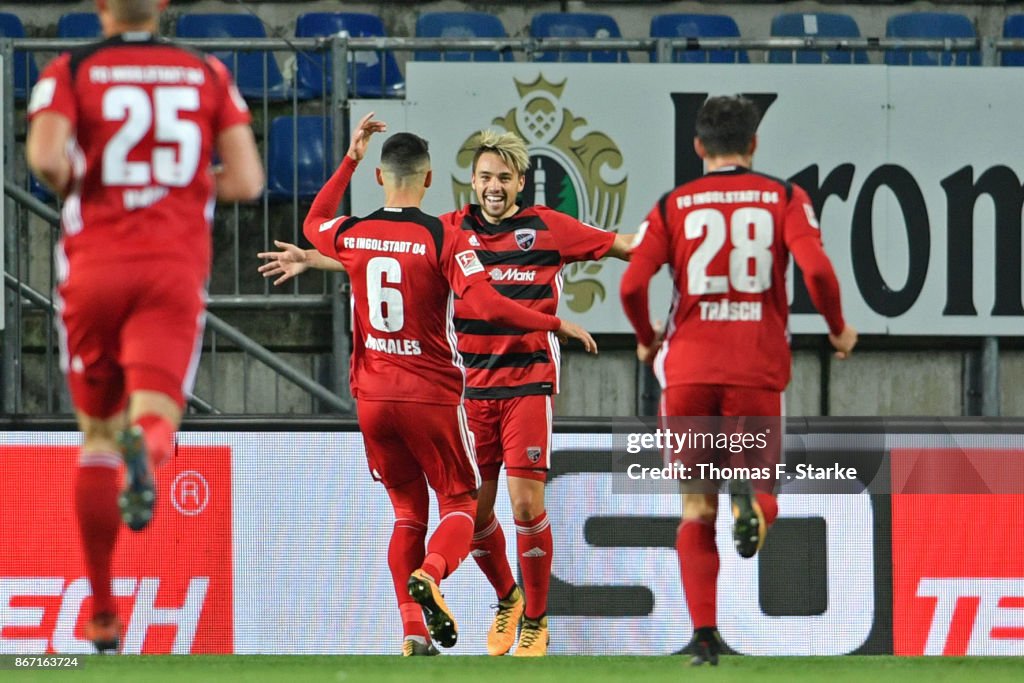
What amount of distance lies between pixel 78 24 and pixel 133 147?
22.5ft

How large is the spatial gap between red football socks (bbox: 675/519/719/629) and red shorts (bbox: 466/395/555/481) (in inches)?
65.8

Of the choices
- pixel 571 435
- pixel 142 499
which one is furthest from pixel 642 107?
pixel 142 499

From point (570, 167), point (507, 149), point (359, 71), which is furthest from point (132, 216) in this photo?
point (359, 71)

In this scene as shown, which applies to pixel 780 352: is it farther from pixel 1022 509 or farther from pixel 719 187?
pixel 1022 509

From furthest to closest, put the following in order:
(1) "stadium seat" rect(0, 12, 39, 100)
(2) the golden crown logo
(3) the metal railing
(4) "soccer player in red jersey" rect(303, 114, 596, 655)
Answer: (1) "stadium seat" rect(0, 12, 39, 100)
(2) the golden crown logo
(3) the metal railing
(4) "soccer player in red jersey" rect(303, 114, 596, 655)

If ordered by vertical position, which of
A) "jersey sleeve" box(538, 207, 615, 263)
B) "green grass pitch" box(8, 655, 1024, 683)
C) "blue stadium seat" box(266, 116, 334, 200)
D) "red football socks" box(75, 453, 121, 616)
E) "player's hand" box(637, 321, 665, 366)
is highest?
"blue stadium seat" box(266, 116, 334, 200)

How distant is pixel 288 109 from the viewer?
9.92 m

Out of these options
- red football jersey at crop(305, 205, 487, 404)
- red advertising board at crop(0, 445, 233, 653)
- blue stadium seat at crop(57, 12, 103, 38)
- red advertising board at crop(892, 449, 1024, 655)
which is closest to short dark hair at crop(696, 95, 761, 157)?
red football jersey at crop(305, 205, 487, 404)

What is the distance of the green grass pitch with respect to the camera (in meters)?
5.48

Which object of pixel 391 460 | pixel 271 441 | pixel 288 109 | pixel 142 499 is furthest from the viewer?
pixel 288 109

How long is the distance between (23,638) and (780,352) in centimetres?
419

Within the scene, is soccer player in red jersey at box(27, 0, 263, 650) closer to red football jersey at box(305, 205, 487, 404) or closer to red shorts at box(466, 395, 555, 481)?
red football jersey at box(305, 205, 487, 404)

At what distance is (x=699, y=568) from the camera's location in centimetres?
560

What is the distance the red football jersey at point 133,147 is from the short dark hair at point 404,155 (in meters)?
2.12
